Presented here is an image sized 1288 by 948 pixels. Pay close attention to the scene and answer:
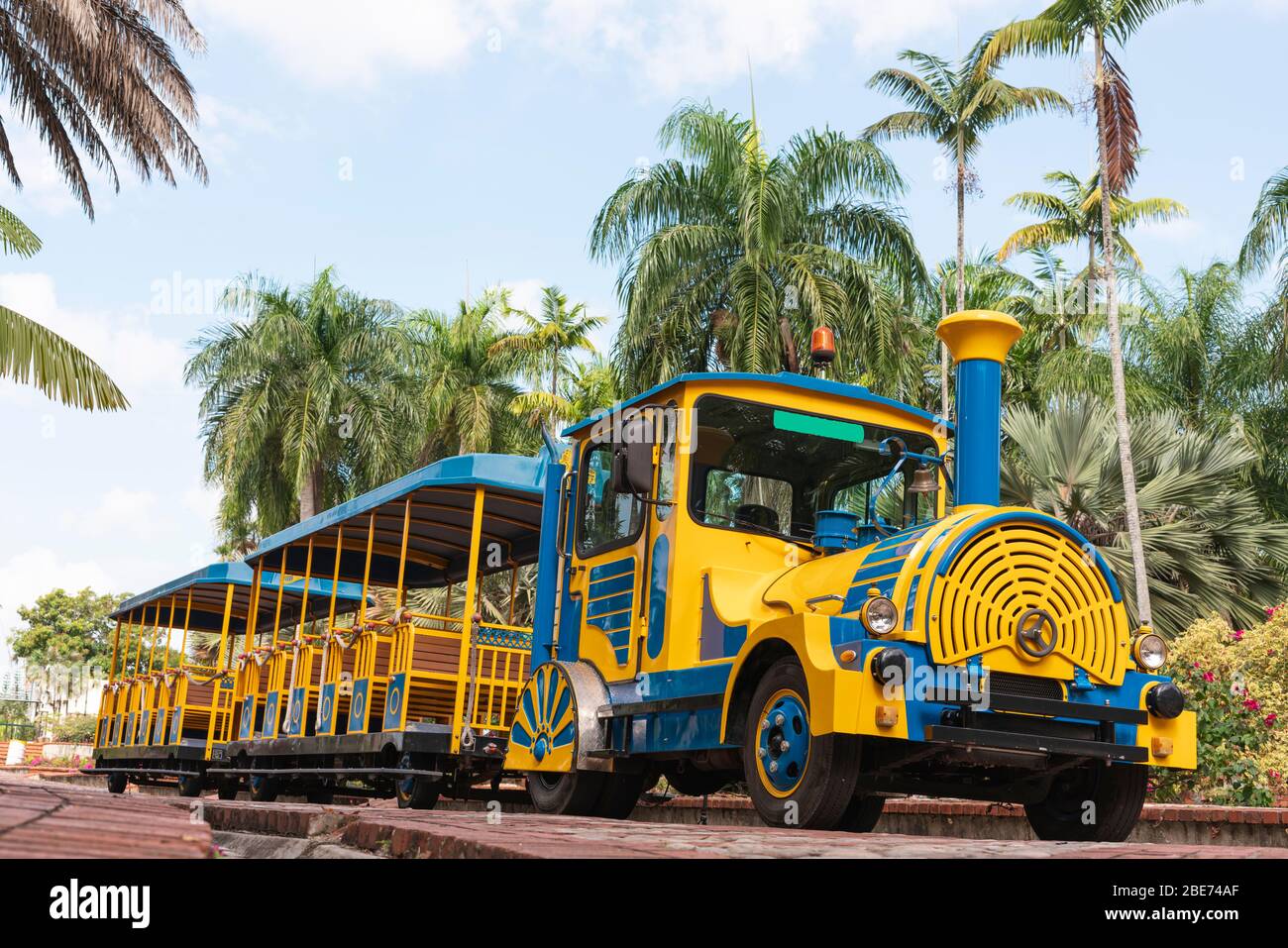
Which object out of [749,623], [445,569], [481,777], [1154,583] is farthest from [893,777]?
[1154,583]

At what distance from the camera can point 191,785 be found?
16.2 meters

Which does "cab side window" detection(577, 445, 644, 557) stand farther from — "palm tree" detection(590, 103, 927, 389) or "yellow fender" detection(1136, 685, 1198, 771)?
"palm tree" detection(590, 103, 927, 389)

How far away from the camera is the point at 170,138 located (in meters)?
17.5

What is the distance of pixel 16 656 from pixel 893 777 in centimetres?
7190

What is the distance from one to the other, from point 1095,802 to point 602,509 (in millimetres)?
3472

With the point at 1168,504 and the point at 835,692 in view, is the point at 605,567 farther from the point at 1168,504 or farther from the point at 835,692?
the point at 1168,504

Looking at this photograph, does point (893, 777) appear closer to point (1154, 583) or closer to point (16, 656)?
point (1154, 583)

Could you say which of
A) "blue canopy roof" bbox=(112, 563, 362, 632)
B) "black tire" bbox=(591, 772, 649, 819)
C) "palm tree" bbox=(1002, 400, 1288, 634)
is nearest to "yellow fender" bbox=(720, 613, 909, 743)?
"black tire" bbox=(591, 772, 649, 819)

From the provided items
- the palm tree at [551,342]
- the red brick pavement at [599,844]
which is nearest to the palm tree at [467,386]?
the palm tree at [551,342]

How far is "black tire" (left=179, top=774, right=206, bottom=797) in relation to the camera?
16.2 meters

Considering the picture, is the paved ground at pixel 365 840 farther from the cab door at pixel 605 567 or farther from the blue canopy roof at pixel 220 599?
the blue canopy roof at pixel 220 599

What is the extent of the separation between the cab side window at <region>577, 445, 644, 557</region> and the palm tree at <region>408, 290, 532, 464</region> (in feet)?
92.6

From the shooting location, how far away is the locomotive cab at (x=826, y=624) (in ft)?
21.6
